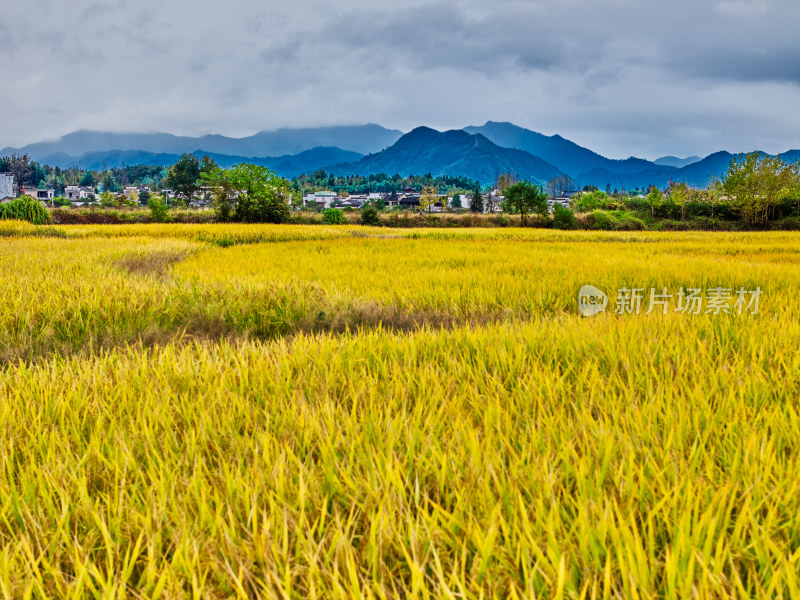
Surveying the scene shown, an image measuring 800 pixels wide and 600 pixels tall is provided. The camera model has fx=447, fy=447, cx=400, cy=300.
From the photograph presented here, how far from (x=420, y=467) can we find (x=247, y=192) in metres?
25.1

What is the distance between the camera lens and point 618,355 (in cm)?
192

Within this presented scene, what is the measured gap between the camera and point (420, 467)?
1.05m

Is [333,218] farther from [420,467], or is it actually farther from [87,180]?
[87,180]

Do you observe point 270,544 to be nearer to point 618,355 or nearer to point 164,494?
point 164,494

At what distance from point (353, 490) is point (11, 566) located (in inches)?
23.7

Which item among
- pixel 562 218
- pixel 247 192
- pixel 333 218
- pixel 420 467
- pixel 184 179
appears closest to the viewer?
pixel 420 467

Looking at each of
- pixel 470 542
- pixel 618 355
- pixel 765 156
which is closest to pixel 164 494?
pixel 470 542

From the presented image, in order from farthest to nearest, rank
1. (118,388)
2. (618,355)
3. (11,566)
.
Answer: (618,355)
(118,388)
(11,566)

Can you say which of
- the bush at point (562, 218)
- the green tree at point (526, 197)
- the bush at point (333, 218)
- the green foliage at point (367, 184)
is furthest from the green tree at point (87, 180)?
the bush at point (562, 218)

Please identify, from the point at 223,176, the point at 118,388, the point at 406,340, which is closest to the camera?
the point at 118,388

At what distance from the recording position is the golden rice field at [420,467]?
732 millimetres

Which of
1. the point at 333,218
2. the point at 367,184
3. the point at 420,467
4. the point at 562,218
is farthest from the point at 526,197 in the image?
the point at 367,184

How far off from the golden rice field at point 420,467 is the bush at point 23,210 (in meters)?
17.2

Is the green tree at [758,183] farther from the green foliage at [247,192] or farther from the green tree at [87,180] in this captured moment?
the green tree at [87,180]
